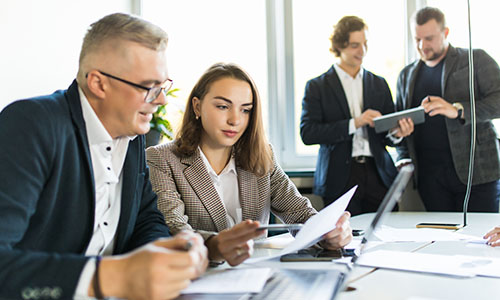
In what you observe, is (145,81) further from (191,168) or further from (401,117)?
(401,117)

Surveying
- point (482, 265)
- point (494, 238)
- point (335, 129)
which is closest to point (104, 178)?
point (482, 265)

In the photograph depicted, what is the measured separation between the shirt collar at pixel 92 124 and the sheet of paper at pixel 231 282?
443mm

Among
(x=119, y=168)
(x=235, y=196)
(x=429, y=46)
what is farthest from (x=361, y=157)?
(x=119, y=168)

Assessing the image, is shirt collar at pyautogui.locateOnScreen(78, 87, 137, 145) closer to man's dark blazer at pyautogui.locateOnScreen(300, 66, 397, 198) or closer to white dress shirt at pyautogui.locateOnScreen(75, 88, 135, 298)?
white dress shirt at pyautogui.locateOnScreen(75, 88, 135, 298)

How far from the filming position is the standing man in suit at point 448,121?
2.89 metres

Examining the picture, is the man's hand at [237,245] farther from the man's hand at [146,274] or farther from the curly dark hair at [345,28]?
the curly dark hair at [345,28]

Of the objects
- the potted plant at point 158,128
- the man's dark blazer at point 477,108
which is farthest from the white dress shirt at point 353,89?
the potted plant at point 158,128

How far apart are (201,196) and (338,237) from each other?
529mm

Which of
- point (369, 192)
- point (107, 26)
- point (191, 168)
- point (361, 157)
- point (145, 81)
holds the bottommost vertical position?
point (369, 192)

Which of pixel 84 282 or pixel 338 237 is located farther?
pixel 338 237

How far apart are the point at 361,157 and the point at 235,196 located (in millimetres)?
1403

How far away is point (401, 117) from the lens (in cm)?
290

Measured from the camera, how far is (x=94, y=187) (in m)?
1.26

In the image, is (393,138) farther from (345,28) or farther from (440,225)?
(440,225)
